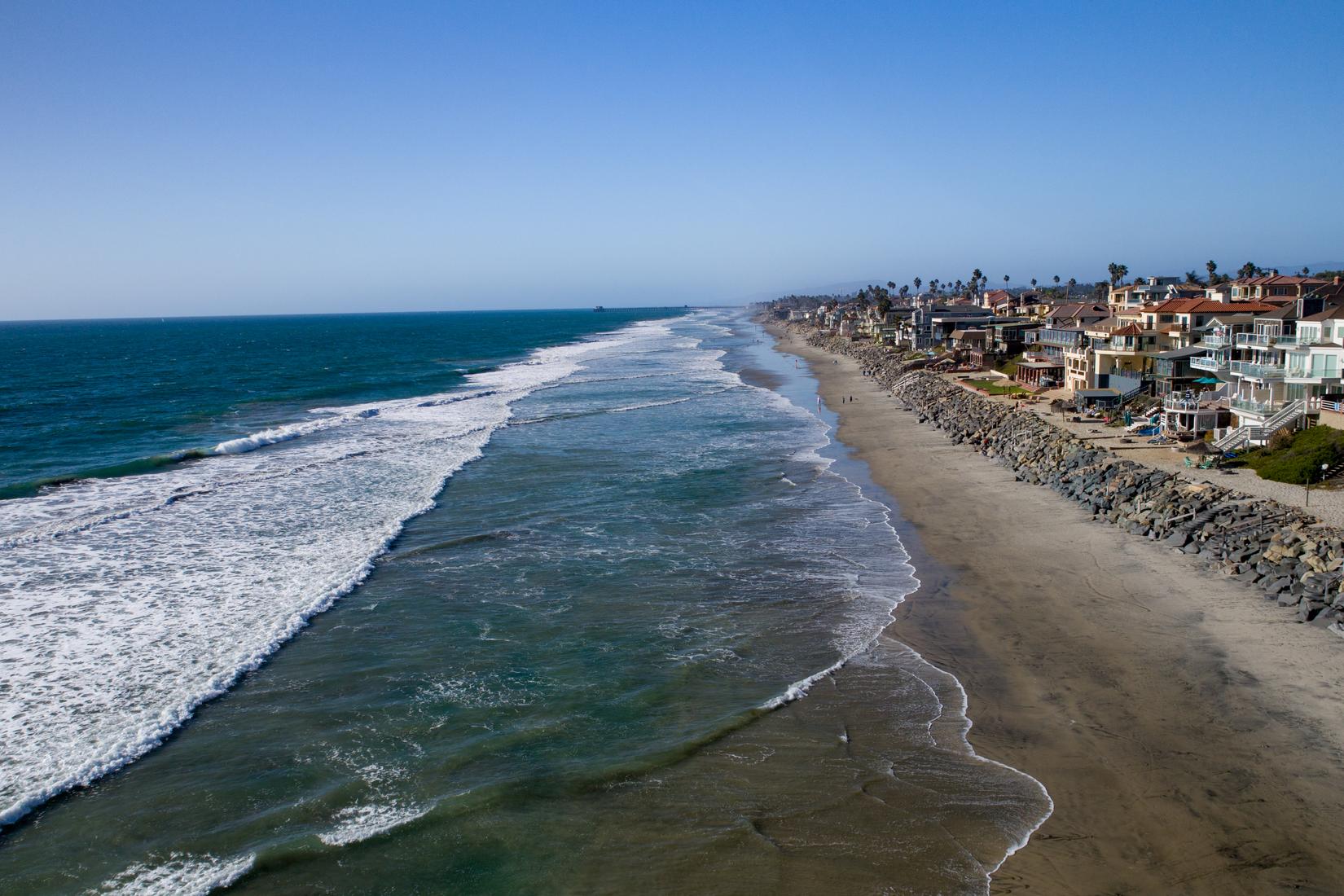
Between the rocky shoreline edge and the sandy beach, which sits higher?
the rocky shoreline edge

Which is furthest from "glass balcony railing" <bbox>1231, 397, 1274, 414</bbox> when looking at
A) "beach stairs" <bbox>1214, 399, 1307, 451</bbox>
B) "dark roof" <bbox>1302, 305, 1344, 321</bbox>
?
"dark roof" <bbox>1302, 305, 1344, 321</bbox>

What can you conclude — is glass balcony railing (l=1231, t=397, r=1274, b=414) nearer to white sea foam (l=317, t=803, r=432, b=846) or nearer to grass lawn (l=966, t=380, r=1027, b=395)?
grass lawn (l=966, t=380, r=1027, b=395)

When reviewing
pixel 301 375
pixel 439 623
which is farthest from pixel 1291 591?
pixel 301 375

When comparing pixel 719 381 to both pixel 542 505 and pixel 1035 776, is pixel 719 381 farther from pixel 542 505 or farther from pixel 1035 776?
pixel 1035 776

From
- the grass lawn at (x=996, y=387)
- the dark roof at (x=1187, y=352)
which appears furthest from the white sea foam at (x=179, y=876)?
the grass lawn at (x=996, y=387)

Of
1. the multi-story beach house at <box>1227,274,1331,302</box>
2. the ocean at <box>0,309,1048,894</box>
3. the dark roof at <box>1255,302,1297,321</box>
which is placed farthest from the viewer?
the multi-story beach house at <box>1227,274,1331,302</box>

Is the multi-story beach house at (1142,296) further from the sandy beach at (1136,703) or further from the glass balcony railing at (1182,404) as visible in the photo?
the sandy beach at (1136,703)

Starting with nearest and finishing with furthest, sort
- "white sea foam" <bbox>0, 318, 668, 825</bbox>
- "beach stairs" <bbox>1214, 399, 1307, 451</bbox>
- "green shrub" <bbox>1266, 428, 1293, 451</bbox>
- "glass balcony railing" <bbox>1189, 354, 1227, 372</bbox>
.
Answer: "white sea foam" <bbox>0, 318, 668, 825</bbox> → "green shrub" <bbox>1266, 428, 1293, 451</bbox> → "beach stairs" <bbox>1214, 399, 1307, 451</bbox> → "glass balcony railing" <bbox>1189, 354, 1227, 372</bbox>
